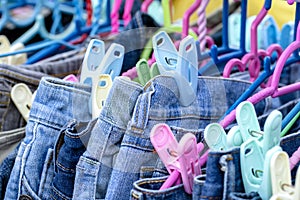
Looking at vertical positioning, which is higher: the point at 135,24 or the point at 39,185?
the point at 135,24

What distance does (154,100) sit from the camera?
67 cm

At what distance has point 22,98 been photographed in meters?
0.91

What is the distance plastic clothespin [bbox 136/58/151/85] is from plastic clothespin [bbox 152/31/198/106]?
36 mm

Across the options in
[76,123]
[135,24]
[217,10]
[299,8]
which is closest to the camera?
[76,123]

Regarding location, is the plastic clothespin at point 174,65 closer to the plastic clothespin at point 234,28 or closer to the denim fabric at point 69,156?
the denim fabric at point 69,156

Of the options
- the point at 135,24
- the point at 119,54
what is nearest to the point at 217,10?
the point at 135,24

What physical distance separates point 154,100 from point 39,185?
22 cm

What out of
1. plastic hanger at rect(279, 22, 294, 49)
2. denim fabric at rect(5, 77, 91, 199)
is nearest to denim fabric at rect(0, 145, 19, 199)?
denim fabric at rect(5, 77, 91, 199)

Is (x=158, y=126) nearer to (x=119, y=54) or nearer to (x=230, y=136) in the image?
(x=230, y=136)

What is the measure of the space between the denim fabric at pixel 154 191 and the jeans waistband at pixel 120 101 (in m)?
0.09

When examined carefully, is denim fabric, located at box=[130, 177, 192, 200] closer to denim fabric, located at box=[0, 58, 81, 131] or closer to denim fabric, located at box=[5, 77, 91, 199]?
denim fabric, located at box=[5, 77, 91, 199]

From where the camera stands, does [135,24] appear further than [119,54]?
Yes

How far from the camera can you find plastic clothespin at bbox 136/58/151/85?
0.75m

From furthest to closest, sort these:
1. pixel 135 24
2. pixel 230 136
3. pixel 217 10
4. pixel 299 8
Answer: pixel 217 10 → pixel 135 24 → pixel 299 8 → pixel 230 136
